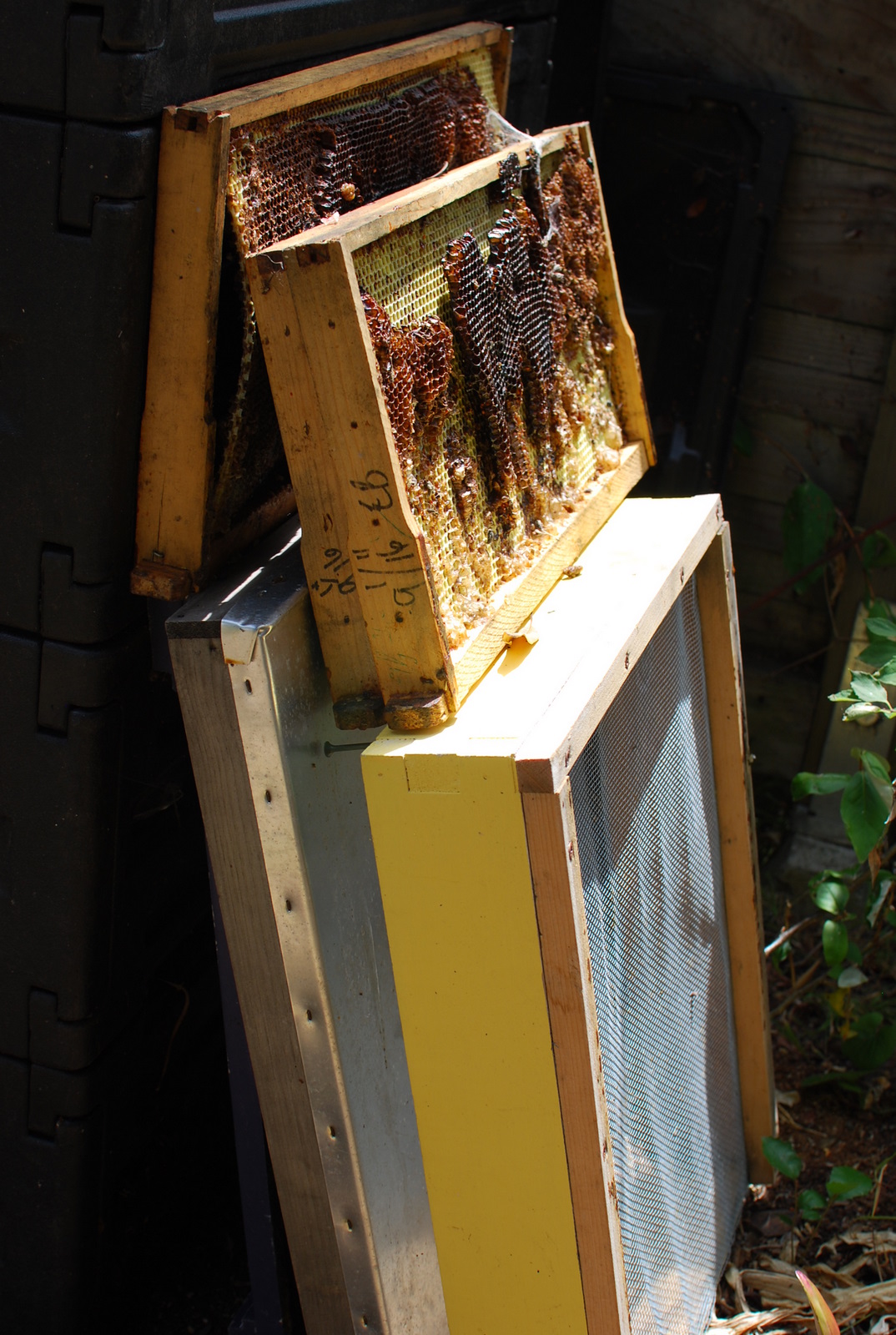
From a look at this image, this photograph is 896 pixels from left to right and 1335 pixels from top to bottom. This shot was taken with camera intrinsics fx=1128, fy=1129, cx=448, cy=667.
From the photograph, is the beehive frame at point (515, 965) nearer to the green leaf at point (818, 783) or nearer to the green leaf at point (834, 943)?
the green leaf at point (818, 783)

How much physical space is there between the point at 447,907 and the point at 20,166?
797 mm

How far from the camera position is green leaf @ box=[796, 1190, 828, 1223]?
1865 millimetres

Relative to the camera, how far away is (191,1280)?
1.74 metres

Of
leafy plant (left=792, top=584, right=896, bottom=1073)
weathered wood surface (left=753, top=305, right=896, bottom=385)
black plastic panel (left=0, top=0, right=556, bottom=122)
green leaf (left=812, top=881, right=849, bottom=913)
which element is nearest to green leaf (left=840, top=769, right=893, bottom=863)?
leafy plant (left=792, top=584, right=896, bottom=1073)

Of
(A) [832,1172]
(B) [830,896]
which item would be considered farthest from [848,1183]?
(B) [830,896]

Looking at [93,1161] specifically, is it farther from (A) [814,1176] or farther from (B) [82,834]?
(A) [814,1176]

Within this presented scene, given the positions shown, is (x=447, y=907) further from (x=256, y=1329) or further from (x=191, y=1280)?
(x=191, y=1280)

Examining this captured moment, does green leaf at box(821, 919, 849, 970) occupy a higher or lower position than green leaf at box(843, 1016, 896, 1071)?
higher

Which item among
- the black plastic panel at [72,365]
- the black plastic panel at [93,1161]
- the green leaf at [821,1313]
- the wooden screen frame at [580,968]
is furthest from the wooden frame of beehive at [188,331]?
the green leaf at [821,1313]

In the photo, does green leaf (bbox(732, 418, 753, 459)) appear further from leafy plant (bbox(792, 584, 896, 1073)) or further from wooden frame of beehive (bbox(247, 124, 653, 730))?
wooden frame of beehive (bbox(247, 124, 653, 730))

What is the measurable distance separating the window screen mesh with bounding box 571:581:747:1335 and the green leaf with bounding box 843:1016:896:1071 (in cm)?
32

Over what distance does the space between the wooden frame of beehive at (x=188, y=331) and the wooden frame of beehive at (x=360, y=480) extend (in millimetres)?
113

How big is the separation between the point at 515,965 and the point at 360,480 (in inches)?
19.5

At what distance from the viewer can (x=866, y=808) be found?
65.5 inches
